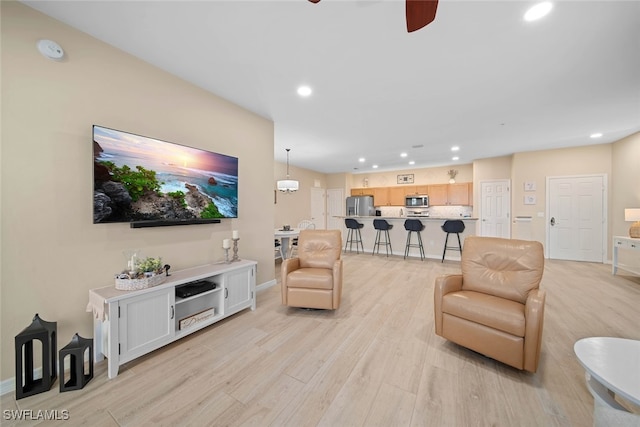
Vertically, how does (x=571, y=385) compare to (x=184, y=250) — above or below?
below

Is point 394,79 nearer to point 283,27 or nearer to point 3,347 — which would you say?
point 283,27

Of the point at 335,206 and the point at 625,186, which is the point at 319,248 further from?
the point at 625,186

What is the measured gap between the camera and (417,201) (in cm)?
738

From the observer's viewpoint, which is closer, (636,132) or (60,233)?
(60,233)

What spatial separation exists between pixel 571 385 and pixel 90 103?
4.14m

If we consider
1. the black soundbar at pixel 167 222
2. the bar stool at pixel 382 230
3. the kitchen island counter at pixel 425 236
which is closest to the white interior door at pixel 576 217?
the kitchen island counter at pixel 425 236

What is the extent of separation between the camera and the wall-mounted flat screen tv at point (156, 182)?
1853 mm

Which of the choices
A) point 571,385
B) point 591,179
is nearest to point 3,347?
point 571,385

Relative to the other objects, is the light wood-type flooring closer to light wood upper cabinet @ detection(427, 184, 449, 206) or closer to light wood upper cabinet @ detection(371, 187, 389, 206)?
light wood upper cabinet @ detection(427, 184, 449, 206)

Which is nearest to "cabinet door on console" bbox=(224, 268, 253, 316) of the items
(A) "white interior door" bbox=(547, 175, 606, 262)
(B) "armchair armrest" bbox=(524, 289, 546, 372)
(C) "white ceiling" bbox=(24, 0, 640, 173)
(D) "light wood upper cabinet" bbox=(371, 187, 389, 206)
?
(C) "white ceiling" bbox=(24, 0, 640, 173)

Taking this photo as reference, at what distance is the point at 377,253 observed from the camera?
612 centimetres

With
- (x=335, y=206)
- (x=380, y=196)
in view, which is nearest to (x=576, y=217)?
(x=380, y=196)

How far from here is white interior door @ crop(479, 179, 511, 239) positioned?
606cm

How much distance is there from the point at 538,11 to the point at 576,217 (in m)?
5.63
